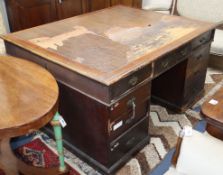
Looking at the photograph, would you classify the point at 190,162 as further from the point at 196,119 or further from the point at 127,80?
the point at 196,119

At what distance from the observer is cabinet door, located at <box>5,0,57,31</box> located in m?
2.01

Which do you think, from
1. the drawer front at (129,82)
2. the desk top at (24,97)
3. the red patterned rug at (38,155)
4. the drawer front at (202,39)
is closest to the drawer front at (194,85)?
the drawer front at (202,39)

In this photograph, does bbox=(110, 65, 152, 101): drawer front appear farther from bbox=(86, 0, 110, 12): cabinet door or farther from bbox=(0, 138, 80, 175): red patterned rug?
bbox=(86, 0, 110, 12): cabinet door

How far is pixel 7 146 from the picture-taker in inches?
50.1

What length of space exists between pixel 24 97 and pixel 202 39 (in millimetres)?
1262

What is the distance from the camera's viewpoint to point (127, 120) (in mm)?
1420

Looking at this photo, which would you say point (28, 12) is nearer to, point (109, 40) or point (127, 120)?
point (109, 40)

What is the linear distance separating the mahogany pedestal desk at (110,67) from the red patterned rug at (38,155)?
0.12 metres

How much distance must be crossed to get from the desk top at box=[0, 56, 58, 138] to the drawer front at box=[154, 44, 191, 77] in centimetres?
58

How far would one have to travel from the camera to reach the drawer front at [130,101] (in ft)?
4.22

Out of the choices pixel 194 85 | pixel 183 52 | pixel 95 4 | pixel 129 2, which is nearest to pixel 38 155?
pixel 183 52

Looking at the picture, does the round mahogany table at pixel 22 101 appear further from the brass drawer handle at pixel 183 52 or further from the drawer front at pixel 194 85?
the drawer front at pixel 194 85

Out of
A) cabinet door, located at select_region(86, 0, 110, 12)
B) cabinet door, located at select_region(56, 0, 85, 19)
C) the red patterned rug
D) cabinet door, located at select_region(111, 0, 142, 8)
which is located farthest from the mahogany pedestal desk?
cabinet door, located at select_region(111, 0, 142, 8)

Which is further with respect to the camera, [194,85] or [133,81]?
[194,85]
